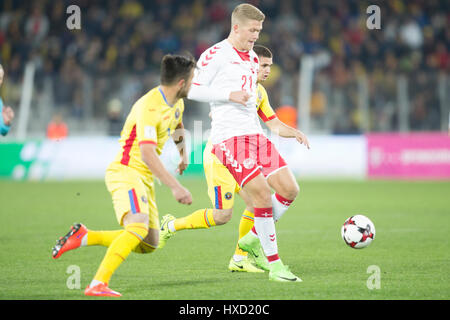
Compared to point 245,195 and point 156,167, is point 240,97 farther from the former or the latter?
point 245,195

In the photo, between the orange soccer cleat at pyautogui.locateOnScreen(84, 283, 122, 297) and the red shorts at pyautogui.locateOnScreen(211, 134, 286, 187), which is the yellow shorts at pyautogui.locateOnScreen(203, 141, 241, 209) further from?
the orange soccer cleat at pyautogui.locateOnScreen(84, 283, 122, 297)

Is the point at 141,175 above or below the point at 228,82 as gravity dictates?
below

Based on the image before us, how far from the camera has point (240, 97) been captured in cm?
655

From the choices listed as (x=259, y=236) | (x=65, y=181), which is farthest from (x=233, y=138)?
(x=65, y=181)

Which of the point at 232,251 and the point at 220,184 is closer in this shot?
the point at 220,184

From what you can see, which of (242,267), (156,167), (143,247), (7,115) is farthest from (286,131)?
(7,115)

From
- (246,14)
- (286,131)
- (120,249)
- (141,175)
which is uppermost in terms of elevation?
(246,14)

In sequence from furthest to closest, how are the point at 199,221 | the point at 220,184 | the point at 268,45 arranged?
the point at 268,45 → the point at 199,221 → the point at 220,184

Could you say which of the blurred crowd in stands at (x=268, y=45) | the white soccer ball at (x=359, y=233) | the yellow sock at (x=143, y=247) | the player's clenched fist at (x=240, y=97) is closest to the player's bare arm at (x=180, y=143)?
the player's clenched fist at (x=240, y=97)

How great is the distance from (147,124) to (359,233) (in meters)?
3.11

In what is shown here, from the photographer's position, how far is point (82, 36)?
23672 mm

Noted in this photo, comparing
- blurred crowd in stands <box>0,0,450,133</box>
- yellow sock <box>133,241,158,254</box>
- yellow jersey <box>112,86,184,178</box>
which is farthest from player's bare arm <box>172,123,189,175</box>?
blurred crowd in stands <box>0,0,450,133</box>

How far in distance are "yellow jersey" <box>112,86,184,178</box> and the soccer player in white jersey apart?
1.62 feet

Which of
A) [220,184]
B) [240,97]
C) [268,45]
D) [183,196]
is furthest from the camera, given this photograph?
[268,45]
